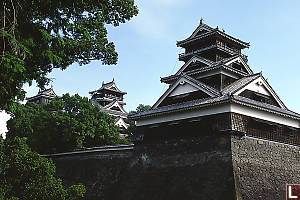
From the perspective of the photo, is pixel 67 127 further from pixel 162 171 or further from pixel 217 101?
pixel 217 101

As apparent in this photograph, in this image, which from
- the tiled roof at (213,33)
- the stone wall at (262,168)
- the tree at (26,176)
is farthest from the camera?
the tiled roof at (213,33)

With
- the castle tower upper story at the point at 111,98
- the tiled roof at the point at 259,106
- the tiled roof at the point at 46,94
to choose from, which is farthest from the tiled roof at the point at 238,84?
the tiled roof at the point at 46,94

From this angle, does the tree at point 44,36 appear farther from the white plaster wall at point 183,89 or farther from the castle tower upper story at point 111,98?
the castle tower upper story at point 111,98

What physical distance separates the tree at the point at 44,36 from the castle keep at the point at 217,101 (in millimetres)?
5743

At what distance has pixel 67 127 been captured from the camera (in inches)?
1009

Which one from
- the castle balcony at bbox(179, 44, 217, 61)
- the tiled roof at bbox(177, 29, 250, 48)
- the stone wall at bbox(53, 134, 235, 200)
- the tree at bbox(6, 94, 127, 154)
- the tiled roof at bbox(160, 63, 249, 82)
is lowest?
the stone wall at bbox(53, 134, 235, 200)

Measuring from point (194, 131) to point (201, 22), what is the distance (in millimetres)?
8224

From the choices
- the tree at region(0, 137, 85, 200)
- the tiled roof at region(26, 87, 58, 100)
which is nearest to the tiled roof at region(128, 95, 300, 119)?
the tree at region(0, 137, 85, 200)

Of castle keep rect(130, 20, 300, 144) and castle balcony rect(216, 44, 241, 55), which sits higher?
castle balcony rect(216, 44, 241, 55)

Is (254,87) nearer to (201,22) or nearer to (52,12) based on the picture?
(201,22)

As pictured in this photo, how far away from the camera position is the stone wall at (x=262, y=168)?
14781mm

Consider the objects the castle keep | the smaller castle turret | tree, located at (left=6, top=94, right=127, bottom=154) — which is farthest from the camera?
the smaller castle turret

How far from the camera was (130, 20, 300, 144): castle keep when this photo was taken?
15.7m

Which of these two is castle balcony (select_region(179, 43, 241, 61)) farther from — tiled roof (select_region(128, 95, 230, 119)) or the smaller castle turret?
the smaller castle turret
